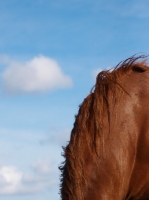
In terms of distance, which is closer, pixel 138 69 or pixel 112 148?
pixel 112 148

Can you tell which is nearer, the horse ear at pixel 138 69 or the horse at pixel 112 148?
the horse at pixel 112 148

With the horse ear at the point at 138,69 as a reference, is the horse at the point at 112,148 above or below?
below

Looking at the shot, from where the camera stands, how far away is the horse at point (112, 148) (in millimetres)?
3244

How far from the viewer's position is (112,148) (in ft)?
10.7

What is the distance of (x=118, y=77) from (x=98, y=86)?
8.4 inches

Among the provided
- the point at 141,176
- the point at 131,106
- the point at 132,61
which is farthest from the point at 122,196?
A: the point at 132,61

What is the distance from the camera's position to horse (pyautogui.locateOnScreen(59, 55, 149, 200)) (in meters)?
3.24

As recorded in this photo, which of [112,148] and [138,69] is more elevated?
[138,69]

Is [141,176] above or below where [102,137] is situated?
below

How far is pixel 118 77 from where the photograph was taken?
11.6 feet

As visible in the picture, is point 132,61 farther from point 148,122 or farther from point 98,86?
point 148,122

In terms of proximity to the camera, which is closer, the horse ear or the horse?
the horse

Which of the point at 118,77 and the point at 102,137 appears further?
the point at 118,77

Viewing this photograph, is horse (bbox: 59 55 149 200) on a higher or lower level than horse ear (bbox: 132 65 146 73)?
lower
